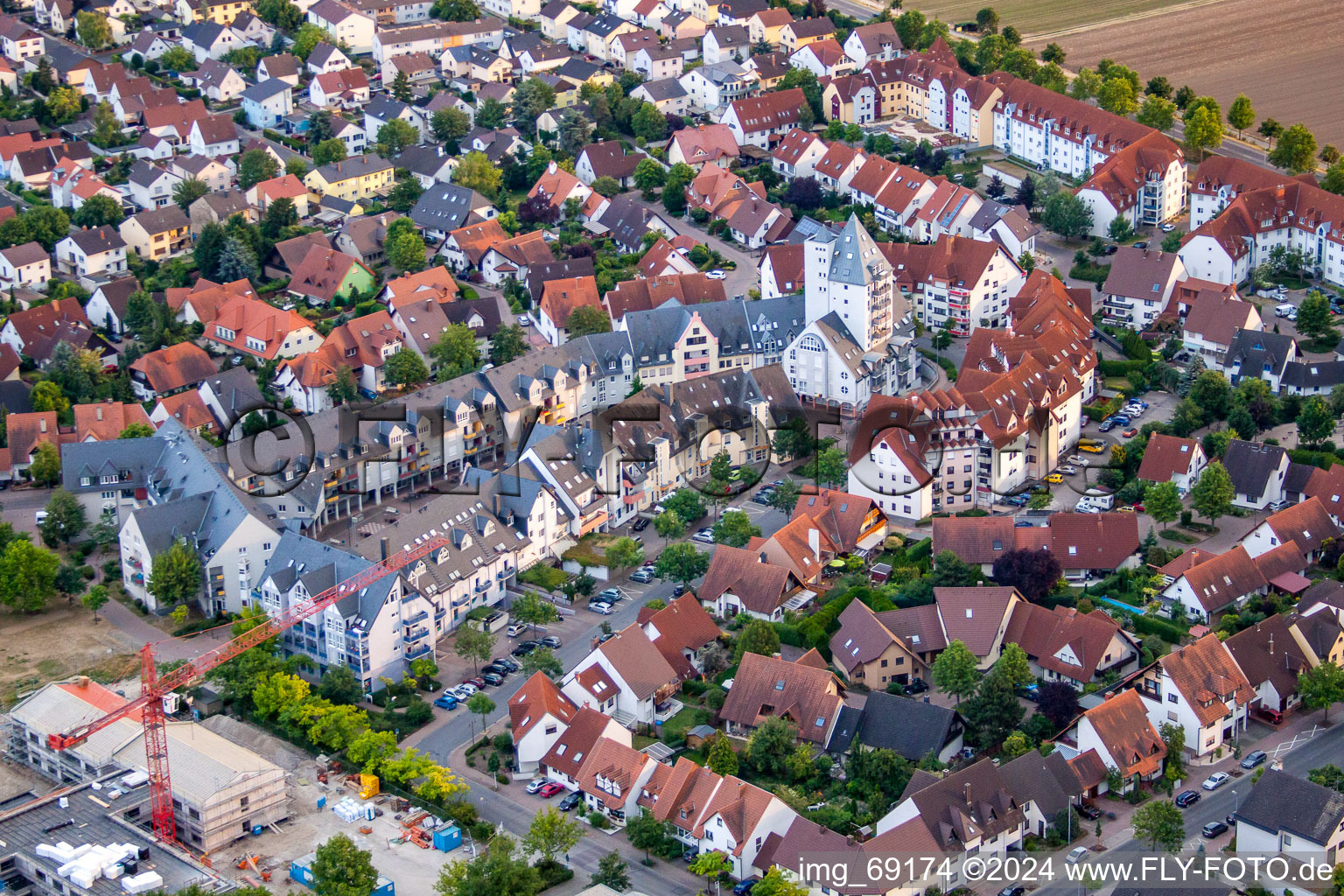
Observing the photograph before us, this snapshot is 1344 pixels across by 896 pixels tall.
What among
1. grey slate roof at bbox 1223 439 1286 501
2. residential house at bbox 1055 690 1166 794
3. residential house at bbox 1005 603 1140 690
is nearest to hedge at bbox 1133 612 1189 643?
residential house at bbox 1005 603 1140 690

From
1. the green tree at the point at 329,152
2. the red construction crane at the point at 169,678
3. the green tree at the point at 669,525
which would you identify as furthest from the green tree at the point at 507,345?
the green tree at the point at 329,152

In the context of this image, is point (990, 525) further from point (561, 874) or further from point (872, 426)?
point (561, 874)

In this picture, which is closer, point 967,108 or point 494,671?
point 494,671

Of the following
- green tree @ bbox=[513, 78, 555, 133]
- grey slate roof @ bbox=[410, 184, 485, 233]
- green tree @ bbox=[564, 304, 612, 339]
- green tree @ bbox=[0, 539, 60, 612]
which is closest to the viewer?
green tree @ bbox=[0, 539, 60, 612]

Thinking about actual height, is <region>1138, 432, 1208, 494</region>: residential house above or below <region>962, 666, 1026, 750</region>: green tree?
above

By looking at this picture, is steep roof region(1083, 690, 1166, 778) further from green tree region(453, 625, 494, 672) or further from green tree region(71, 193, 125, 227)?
green tree region(71, 193, 125, 227)

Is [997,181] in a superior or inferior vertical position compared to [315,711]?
superior

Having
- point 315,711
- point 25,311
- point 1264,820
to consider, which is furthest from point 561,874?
point 25,311
